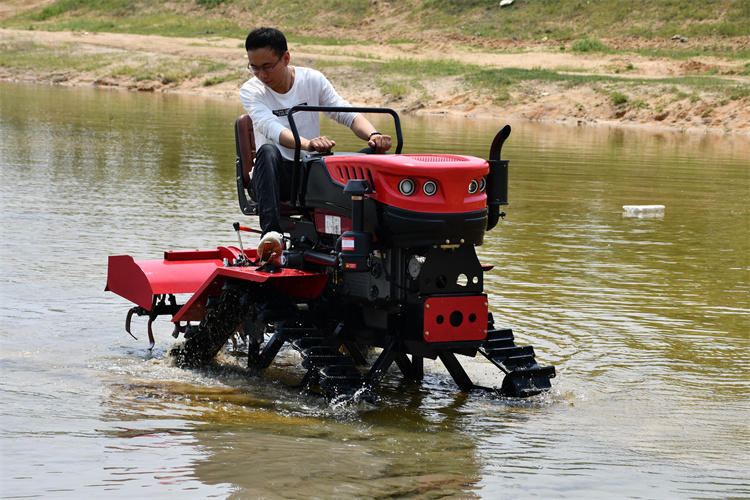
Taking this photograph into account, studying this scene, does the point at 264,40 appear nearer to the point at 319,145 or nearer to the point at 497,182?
the point at 319,145

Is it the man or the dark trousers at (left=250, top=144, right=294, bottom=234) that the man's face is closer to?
the man

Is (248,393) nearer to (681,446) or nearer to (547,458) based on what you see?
(547,458)

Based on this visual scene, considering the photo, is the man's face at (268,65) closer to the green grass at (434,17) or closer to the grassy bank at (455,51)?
the grassy bank at (455,51)

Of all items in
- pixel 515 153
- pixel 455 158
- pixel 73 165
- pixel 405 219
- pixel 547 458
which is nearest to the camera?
pixel 547 458

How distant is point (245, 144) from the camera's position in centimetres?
684

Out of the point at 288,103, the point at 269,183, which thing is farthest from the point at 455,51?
the point at 269,183

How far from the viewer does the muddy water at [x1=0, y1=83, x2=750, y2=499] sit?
14.7 ft

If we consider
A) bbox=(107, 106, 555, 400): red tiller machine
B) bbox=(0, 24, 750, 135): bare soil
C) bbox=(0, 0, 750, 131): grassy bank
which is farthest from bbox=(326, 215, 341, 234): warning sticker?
bbox=(0, 0, 750, 131): grassy bank

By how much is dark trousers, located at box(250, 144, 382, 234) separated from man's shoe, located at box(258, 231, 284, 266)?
10 cm

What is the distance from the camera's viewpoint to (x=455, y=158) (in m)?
5.58

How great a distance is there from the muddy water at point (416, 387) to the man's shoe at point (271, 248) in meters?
0.73

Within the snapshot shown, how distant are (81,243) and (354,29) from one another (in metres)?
58.3

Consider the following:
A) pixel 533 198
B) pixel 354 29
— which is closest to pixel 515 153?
pixel 533 198

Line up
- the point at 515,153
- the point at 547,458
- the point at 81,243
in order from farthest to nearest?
the point at 515,153 < the point at 81,243 < the point at 547,458
